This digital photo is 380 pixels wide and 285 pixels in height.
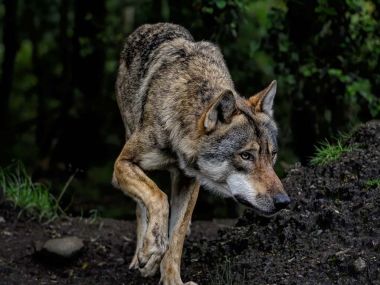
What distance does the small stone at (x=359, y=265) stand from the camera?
223 inches

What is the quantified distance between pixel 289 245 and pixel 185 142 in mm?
1116

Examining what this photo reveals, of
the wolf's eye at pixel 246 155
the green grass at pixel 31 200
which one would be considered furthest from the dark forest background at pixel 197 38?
the wolf's eye at pixel 246 155

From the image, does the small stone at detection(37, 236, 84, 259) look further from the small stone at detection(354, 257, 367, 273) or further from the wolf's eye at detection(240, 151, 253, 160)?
the small stone at detection(354, 257, 367, 273)

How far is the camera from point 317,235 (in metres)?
6.32

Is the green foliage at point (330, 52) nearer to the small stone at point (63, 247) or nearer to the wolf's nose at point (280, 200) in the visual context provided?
the small stone at point (63, 247)

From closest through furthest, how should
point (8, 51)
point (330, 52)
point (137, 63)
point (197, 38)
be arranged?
point (137, 63), point (330, 52), point (197, 38), point (8, 51)

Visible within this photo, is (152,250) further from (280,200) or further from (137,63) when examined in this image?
(137,63)

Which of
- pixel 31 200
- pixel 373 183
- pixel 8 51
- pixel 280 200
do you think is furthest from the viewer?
pixel 8 51

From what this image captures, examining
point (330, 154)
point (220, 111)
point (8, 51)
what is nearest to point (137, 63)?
point (220, 111)

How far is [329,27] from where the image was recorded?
9719 mm

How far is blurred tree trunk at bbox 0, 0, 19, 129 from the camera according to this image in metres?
13.2

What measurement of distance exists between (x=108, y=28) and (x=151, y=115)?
22.7 feet

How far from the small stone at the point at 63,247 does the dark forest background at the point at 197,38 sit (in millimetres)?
1251

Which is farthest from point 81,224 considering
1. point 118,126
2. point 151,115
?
point 118,126
